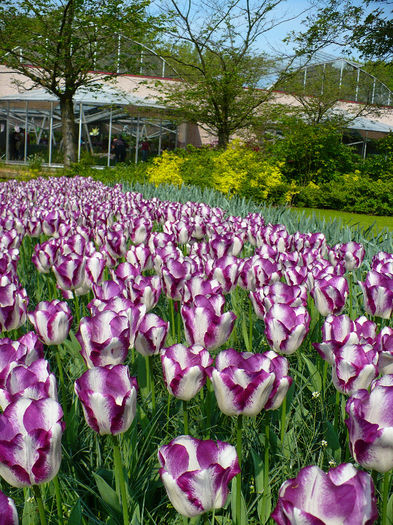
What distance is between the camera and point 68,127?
1930 centimetres

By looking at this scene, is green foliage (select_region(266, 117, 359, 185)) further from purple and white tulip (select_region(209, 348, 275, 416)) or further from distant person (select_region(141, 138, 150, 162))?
purple and white tulip (select_region(209, 348, 275, 416))

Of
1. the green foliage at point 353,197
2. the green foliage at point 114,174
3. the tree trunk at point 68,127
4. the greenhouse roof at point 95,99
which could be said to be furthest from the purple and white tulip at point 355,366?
the greenhouse roof at point 95,99

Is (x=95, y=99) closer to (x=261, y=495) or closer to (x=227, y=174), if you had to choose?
(x=227, y=174)

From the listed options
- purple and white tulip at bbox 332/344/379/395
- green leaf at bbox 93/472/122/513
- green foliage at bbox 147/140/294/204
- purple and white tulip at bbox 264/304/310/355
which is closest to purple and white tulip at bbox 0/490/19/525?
green leaf at bbox 93/472/122/513

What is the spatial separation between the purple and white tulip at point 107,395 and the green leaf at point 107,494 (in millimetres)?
296

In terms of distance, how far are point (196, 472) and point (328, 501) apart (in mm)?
222

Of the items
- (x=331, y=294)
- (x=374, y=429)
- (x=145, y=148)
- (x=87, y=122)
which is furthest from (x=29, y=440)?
(x=145, y=148)

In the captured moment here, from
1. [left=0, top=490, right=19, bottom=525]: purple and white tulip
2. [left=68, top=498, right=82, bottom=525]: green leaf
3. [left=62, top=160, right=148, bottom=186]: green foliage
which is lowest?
[left=68, top=498, right=82, bottom=525]: green leaf

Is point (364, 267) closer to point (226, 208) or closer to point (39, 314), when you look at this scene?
point (39, 314)

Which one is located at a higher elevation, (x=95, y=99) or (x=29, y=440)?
(x=95, y=99)

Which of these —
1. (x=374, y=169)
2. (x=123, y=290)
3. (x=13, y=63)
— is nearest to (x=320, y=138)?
(x=374, y=169)

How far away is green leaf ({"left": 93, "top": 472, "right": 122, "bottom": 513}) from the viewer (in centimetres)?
138

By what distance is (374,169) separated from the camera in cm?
1959

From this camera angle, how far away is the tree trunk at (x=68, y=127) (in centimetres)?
1878
